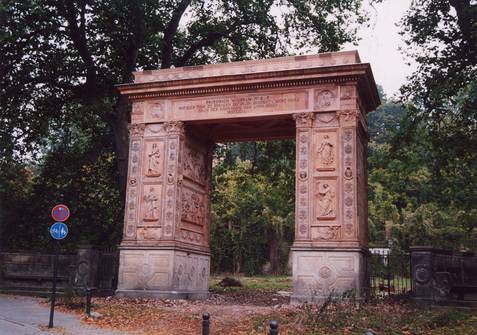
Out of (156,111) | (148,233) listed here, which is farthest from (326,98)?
(148,233)

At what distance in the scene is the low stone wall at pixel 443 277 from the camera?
1692 cm

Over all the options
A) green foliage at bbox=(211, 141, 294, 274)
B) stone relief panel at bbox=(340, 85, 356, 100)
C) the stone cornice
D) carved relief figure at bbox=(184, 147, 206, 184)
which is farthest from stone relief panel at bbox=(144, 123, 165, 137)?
green foliage at bbox=(211, 141, 294, 274)

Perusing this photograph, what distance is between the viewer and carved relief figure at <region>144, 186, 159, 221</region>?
68.5ft

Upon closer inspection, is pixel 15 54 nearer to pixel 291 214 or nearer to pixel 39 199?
pixel 39 199

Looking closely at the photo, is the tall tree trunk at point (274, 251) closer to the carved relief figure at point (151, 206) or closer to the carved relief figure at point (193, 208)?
the carved relief figure at point (193, 208)

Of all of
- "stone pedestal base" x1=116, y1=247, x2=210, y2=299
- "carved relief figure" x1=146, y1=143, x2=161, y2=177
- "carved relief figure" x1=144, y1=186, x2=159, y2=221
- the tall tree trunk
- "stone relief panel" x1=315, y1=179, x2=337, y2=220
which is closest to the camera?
"stone relief panel" x1=315, y1=179, x2=337, y2=220

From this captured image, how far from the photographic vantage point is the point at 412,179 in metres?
43.9

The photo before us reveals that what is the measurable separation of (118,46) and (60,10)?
322 centimetres

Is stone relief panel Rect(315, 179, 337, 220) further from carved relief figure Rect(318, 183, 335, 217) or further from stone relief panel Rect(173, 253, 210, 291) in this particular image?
stone relief panel Rect(173, 253, 210, 291)

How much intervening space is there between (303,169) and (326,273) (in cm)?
364

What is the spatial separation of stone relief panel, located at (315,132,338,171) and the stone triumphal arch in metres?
0.03

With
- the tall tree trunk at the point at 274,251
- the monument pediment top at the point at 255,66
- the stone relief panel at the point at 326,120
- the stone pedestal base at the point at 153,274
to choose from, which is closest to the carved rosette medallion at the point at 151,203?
the stone pedestal base at the point at 153,274

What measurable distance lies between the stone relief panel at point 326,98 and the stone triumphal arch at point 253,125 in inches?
1.4

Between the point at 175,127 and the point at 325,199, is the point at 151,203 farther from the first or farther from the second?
the point at 325,199
